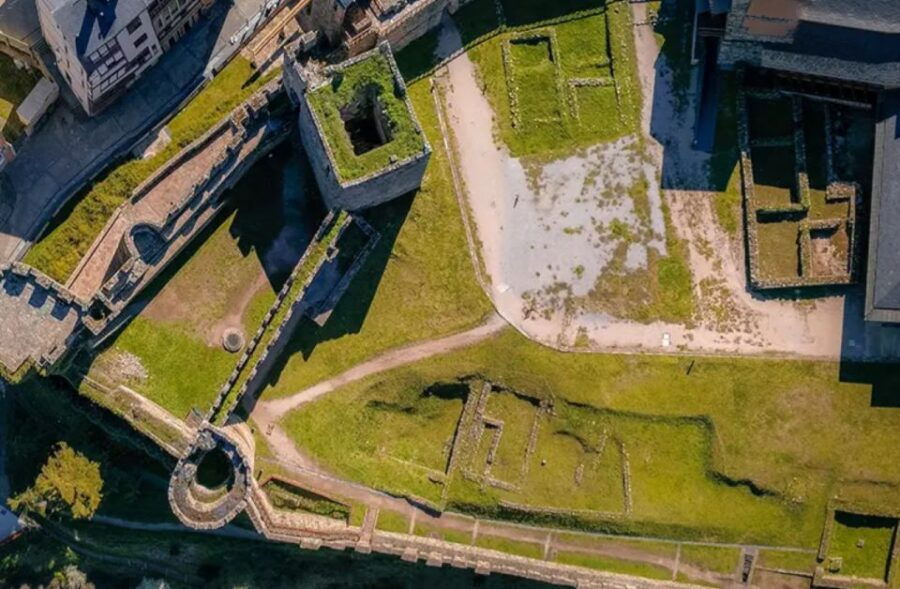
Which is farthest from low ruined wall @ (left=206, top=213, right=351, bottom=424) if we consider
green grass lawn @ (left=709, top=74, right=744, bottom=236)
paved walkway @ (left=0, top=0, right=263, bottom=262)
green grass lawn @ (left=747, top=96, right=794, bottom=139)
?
green grass lawn @ (left=747, top=96, right=794, bottom=139)

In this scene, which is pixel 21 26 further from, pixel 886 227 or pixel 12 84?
pixel 886 227

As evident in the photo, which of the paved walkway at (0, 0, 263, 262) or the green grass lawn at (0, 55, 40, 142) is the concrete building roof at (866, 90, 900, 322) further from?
the green grass lawn at (0, 55, 40, 142)

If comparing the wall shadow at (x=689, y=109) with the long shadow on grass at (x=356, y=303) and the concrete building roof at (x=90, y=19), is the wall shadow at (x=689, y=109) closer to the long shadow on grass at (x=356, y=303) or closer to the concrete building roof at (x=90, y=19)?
the long shadow on grass at (x=356, y=303)

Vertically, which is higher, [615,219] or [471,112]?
[471,112]

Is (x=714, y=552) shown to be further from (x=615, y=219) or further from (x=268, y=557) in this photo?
(x=268, y=557)

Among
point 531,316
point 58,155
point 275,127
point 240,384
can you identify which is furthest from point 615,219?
point 58,155
